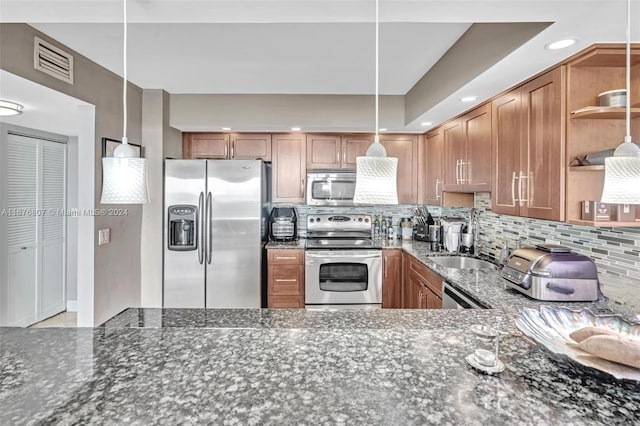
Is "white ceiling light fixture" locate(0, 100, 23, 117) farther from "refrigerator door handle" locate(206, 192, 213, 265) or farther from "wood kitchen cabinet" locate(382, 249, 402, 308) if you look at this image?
"wood kitchen cabinet" locate(382, 249, 402, 308)

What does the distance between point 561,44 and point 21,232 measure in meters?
4.63

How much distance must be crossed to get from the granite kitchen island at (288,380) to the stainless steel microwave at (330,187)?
2.53 metres

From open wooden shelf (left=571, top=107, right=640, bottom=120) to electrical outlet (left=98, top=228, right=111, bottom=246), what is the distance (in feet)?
10.5

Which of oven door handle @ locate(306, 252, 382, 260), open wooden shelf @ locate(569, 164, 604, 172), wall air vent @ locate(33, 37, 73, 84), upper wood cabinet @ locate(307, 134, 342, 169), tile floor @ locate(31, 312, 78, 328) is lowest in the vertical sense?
tile floor @ locate(31, 312, 78, 328)

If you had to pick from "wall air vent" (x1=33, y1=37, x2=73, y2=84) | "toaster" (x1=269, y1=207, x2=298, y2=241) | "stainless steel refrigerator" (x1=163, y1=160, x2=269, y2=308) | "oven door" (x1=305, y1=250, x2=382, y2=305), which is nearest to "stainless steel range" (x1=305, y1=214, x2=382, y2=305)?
"oven door" (x1=305, y1=250, x2=382, y2=305)

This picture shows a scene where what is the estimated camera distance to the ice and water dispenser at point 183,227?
3275 mm

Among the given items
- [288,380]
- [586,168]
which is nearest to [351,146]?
[586,168]

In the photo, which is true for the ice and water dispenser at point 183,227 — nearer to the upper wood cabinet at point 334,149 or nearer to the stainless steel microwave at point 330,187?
the stainless steel microwave at point 330,187

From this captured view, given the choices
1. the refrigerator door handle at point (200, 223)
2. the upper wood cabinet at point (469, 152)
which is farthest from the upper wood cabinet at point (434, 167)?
the refrigerator door handle at point (200, 223)

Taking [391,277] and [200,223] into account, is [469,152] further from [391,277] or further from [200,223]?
[200,223]

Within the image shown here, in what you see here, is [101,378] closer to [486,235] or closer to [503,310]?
[503,310]

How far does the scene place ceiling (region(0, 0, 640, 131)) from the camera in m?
1.26

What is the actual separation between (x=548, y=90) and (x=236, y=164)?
8.20ft

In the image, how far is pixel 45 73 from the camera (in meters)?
2.13
